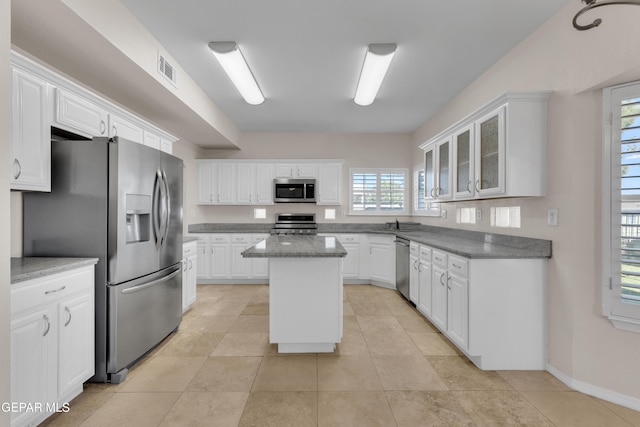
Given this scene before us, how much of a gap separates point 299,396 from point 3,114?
2218 mm

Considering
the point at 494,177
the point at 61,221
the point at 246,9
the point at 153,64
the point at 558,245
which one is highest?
the point at 246,9

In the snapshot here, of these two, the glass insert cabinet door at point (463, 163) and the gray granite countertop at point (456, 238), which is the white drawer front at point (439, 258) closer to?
the gray granite countertop at point (456, 238)

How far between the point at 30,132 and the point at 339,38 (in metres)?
2.42

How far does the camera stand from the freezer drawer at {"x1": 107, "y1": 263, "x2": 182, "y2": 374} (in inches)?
87.6

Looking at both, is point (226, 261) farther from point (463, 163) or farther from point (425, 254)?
point (463, 163)

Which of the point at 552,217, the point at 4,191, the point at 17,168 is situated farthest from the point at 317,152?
the point at 4,191

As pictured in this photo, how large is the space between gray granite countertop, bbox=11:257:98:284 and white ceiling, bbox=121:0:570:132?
1.94 metres

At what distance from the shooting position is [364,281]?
17.3 ft

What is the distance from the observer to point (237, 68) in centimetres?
307

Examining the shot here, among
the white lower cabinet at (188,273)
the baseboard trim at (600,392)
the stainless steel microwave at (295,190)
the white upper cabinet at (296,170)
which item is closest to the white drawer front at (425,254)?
the baseboard trim at (600,392)

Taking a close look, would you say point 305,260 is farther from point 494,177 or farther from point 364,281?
point 364,281

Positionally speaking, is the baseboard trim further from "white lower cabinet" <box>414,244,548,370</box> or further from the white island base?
the white island base

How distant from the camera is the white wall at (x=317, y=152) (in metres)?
5.79

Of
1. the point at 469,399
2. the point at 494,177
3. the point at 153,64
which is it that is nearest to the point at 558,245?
the point at 494,177
